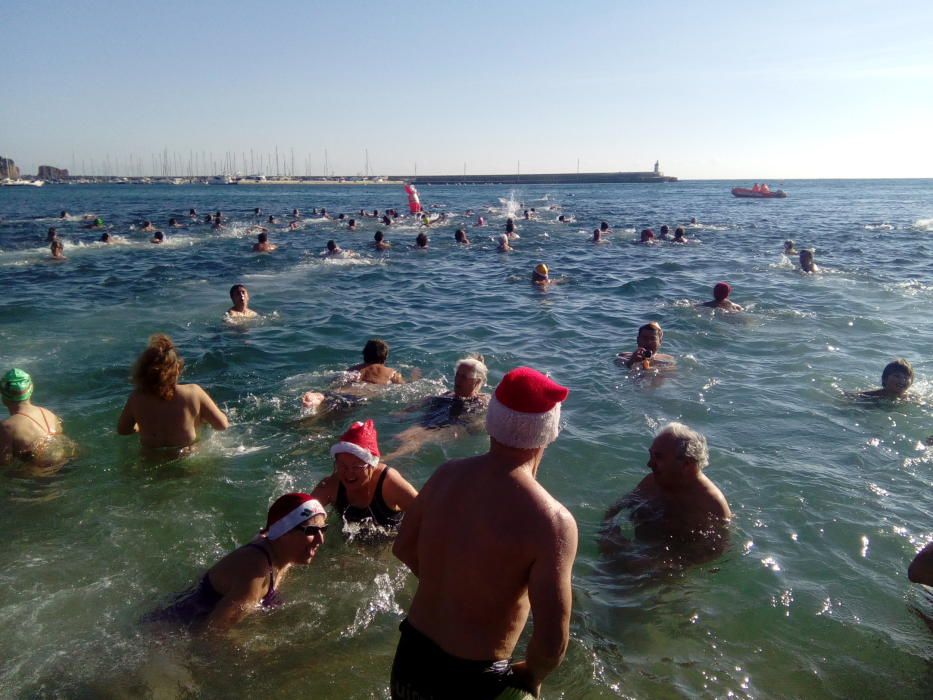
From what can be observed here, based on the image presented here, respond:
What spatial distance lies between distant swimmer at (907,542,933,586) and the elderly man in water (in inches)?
169

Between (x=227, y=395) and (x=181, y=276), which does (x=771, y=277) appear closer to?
(x=227, y=395)

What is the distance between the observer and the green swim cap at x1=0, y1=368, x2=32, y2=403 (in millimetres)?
5914

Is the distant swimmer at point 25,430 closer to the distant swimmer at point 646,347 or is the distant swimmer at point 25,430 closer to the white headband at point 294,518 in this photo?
the white headband at point 294,518

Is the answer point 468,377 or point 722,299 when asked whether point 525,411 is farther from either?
point 722,299

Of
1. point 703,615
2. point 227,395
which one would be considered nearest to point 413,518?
point 703,615

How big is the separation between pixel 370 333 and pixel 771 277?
38.4ft

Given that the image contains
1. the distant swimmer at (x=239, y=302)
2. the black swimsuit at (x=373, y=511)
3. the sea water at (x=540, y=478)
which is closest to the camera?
the sea water at (x=540, y=478)

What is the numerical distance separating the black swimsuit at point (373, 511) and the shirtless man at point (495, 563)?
1.97 metres

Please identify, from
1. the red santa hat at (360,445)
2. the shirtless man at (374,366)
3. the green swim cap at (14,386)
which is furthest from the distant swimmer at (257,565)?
the shirtless man at (374,366)

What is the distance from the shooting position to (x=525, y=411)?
7.70 feet

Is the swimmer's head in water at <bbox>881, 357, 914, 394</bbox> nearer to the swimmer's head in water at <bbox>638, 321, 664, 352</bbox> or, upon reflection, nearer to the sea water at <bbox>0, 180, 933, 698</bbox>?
the sea water at <bbox>0, 180, 933, 698</bbox>

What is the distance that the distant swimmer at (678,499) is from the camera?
4.82 m

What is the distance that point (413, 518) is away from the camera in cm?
274

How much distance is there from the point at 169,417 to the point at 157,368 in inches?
22.9
